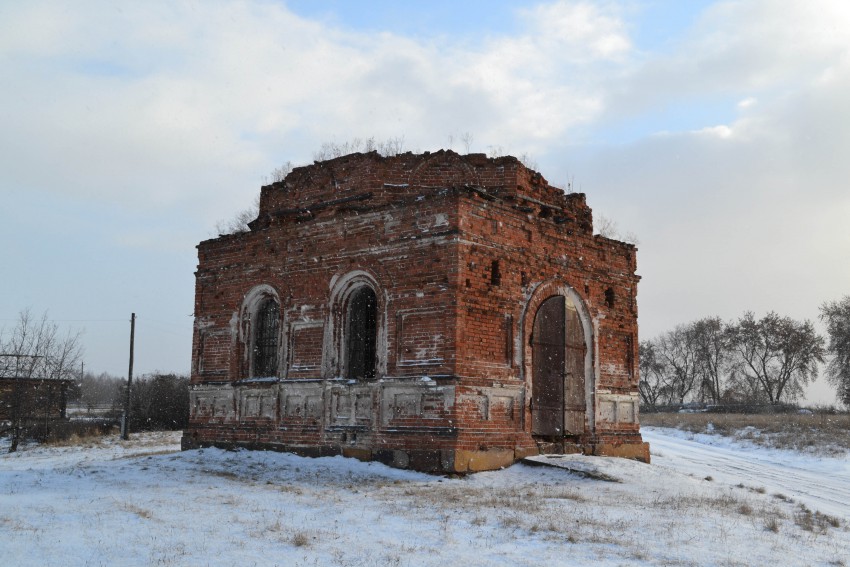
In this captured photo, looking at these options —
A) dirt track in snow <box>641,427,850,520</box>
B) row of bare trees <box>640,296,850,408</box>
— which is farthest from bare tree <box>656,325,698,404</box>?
dirt track in snow <box>641,427,850,520</box>

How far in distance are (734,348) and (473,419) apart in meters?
55.5

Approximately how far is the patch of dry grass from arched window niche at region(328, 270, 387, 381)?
14.6 meters

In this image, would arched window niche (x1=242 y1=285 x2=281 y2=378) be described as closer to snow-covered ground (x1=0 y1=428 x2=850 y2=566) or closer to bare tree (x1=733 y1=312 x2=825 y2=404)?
snow-covered ground (x1=0 y1=428 x2=850 y2=566)

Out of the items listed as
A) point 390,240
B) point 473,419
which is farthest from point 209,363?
point 473,419

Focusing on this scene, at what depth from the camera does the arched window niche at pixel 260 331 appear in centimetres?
1472

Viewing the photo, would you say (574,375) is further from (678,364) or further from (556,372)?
(678,364)

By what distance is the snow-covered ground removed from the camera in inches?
251

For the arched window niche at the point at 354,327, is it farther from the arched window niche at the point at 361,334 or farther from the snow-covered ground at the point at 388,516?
the snow-covered ground at the point at 388,516

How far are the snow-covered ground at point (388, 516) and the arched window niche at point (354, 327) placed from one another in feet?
5.40

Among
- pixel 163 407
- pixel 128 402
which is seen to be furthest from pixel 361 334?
pixel 163 407

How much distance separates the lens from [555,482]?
35.6 ft

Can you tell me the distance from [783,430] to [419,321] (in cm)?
1954

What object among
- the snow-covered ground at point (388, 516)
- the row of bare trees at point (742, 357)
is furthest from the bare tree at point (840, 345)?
the snow-covered ground at point (388, 516)

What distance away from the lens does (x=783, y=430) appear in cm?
2616
